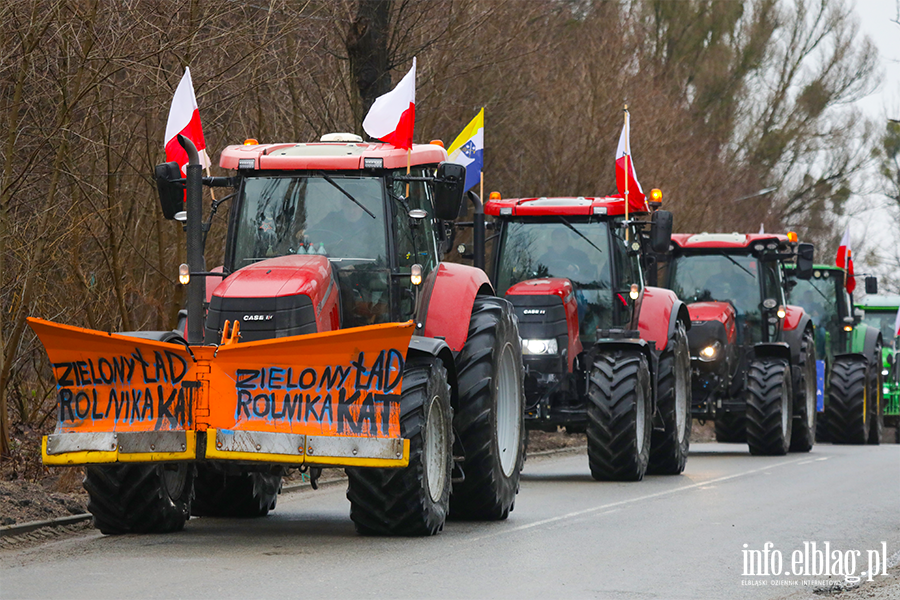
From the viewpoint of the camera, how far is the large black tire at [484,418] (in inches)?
427

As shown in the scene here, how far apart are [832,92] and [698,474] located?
2848cm

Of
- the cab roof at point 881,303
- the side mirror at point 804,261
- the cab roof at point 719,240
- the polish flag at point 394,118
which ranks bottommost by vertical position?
the cab roof at point 881,303

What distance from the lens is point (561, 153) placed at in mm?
26516

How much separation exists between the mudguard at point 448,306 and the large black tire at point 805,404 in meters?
11.3

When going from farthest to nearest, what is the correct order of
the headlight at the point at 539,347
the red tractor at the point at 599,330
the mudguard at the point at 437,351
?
the headlight at the point at 539,347 → the red tractor at the point at 599,330 → the mudguard at the point at 437,351

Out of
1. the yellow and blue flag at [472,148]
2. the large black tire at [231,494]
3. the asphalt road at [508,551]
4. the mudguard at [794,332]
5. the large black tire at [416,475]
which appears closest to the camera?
the asphalt road at [508,551]

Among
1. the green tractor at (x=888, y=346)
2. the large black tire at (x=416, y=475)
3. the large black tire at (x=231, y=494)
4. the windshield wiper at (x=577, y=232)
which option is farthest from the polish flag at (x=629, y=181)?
the green tractor at (x=888, y=346)

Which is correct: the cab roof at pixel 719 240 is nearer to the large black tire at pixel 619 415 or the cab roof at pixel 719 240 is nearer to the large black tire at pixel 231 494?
the large black tire at pixel 619 415

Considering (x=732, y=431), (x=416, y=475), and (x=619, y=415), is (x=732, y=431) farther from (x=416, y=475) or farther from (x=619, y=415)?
(x=416, y=475)

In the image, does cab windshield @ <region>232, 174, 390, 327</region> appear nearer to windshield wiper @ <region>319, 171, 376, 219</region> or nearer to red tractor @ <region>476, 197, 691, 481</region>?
windshield wiper @ <region>319, 171, 376, 219</region>

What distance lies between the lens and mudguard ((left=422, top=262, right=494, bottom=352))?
10.9 meters

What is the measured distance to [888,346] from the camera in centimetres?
3059

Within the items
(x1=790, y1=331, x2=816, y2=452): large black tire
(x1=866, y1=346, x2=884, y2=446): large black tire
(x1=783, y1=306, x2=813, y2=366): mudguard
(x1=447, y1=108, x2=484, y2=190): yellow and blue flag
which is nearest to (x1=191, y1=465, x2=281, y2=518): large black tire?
(x1=447, y1=108, x2=484, y2=190): yellow and blue flag

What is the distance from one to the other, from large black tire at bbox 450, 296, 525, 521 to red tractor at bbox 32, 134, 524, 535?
2 centimetres
